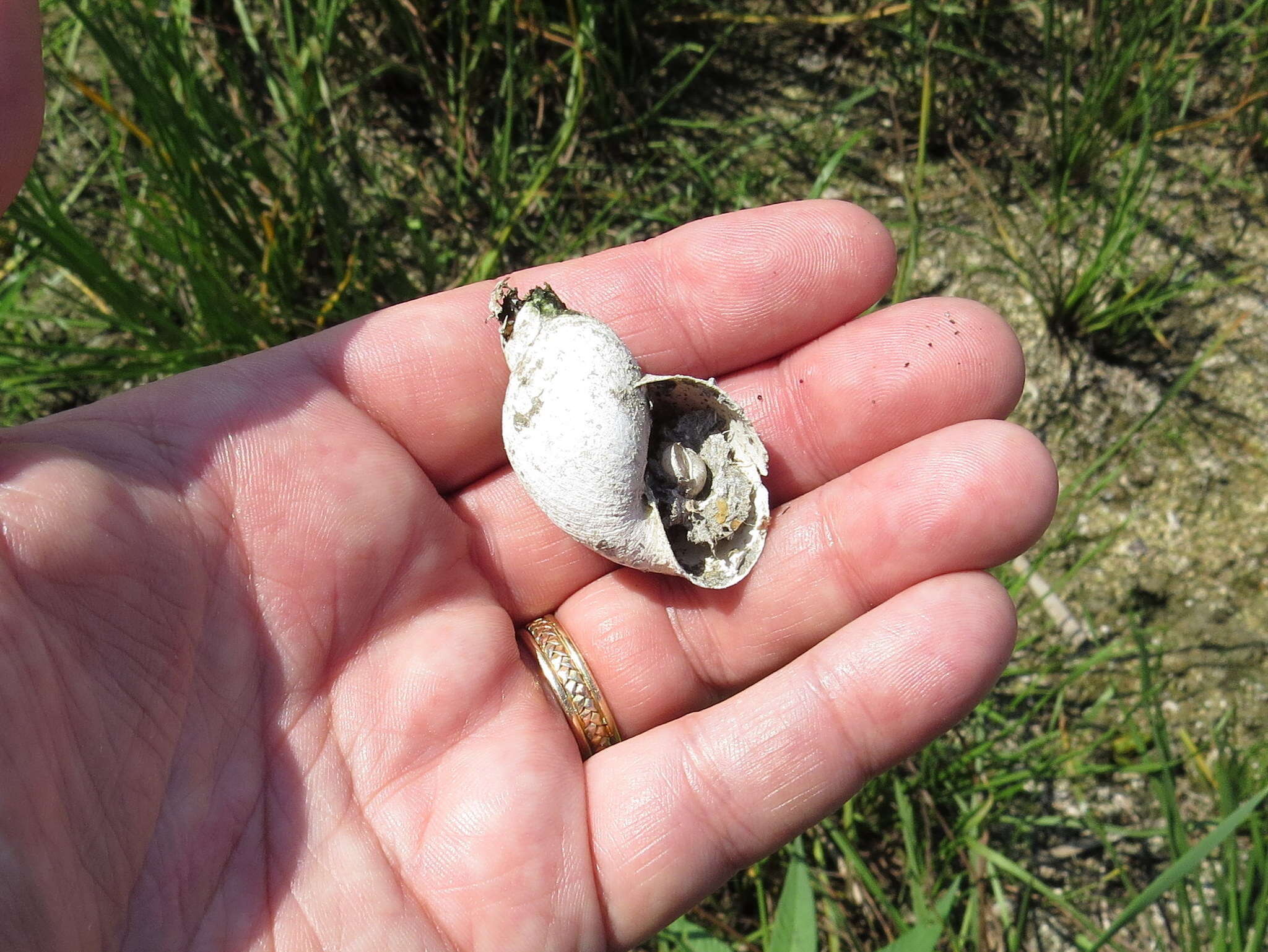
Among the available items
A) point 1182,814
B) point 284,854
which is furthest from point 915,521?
point 284,854

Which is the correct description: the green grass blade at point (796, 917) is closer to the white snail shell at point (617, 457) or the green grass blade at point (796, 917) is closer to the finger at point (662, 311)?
the white snail shell at point (617, 457)

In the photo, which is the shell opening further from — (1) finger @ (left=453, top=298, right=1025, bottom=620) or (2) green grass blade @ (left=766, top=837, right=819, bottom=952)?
(2) green grass blade @ (left=766, top=837, right=819, bottom=952)

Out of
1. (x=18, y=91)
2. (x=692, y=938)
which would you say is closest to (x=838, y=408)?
(x=692, y=938)

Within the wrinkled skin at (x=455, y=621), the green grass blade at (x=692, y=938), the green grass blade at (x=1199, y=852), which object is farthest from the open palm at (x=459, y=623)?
the green grass blade at (x=1199, y=852)

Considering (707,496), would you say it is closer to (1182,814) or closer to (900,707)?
(900,707)

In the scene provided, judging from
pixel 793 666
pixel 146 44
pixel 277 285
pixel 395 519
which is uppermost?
pixel 146 44

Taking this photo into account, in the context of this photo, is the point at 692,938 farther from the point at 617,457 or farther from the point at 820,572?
the point at 617,457
